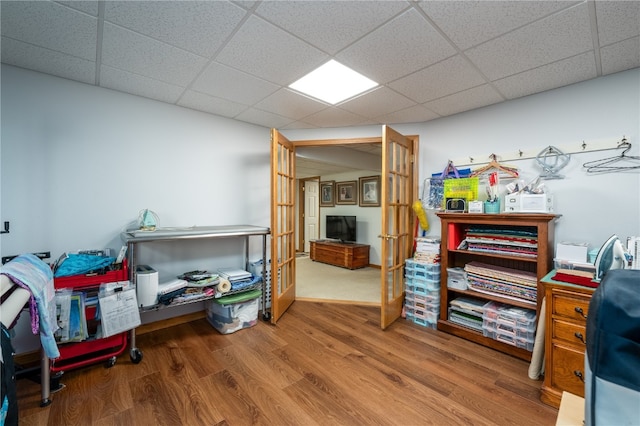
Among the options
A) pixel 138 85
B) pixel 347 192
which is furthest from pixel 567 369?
pixel 347 192

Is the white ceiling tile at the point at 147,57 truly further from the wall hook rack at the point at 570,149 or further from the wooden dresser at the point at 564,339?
the wooden dresser at the point at 564,339

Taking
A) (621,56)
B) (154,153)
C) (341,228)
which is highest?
(621,56)

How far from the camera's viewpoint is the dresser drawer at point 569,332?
5.16 feet

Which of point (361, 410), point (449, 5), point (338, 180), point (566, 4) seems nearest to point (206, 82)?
point (449, 5)

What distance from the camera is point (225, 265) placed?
304 centimetres

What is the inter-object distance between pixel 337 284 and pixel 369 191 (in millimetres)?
2404

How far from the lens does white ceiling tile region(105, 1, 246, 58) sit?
53.5 inches

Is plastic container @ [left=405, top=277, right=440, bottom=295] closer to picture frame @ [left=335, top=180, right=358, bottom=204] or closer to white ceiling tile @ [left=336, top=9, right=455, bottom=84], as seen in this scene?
white ceiling tile @ [left=336, top=9, right=455, bottom=84]

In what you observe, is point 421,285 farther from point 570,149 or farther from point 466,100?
point 466,100

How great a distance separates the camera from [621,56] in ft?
5.79

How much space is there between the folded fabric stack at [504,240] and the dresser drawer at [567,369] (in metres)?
0.74

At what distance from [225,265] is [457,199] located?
8.49ft

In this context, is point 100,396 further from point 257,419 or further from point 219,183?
point 219,183

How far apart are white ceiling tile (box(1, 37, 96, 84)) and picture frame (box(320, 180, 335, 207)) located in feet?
16.5
